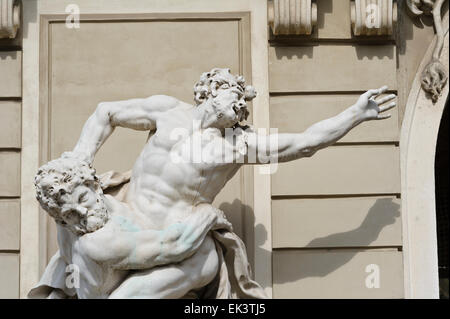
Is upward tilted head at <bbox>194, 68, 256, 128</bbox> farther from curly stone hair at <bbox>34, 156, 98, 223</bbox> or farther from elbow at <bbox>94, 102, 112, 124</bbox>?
curly stone hair at <bbox>34, 156, 98, 223</bbox>

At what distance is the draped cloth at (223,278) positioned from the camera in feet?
24.8

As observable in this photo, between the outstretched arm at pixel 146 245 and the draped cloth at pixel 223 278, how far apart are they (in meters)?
0.26

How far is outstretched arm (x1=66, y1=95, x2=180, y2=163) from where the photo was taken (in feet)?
25.5

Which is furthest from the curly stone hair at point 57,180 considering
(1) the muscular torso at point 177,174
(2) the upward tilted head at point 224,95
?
(2) the upward tilted head at point 224,95

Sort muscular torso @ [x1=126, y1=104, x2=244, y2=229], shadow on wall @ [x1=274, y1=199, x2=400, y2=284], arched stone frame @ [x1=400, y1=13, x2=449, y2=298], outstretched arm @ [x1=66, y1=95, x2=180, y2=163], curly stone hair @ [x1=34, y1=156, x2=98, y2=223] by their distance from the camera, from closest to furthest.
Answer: curly stone hair @ [x1=34, y1=156, x2=98, y2=223]
muscular torso @ [x1=126, y1=104, x2=244, y2=229]
outstretched arm @ [x1=66, y1=95, x2=180, y2=163]
shadow on wall @ [x1=274, y1=199, x2=400, y2=284]
arched stone frame @ [x1=400, y1=13, x2=449, y2=298]

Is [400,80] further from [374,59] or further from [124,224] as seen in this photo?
[124,224]

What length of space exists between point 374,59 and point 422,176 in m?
0.89

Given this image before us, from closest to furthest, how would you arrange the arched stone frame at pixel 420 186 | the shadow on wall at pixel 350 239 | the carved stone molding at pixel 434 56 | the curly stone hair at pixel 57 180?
the curly stone hair at pixel 57 180 → the shadow on wall at pixel 350 239 → the arched stone frame at pixel 420 186 → the carved stone molding at pixel 434 56

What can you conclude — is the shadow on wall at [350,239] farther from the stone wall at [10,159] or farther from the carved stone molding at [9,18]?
the carved stone molding at [9,18]

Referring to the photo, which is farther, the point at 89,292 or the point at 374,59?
the point at 374,59

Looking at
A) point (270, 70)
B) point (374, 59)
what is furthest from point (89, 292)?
point (374, 59)

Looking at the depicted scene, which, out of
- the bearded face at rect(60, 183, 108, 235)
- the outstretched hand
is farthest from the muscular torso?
the outstretched hand

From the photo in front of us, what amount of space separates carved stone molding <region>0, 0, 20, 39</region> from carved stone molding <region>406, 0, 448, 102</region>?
9.13ft

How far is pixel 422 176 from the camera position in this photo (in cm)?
841
